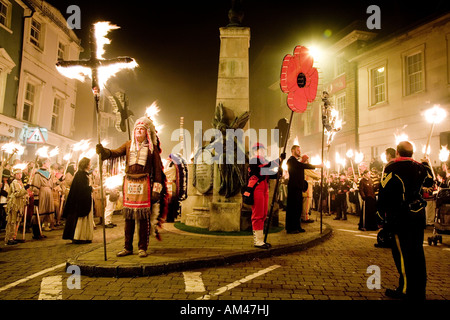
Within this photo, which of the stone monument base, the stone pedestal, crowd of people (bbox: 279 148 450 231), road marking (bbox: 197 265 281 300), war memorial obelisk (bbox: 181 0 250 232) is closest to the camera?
road marking (bbox: 197 265 281 300)

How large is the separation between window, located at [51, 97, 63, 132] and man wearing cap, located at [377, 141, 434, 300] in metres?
24.4

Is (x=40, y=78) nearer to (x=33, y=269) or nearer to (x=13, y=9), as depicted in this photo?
(x=13, y=9)

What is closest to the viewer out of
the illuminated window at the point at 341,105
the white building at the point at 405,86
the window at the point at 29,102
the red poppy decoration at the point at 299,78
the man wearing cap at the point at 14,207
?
the red poppy decoration at the point at 299,78

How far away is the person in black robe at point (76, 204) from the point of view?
7254 millimetres

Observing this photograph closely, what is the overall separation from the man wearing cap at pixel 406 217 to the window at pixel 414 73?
17051mm

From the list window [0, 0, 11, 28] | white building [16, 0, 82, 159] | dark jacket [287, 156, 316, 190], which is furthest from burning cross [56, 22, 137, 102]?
window [0, 0, 11, 28]

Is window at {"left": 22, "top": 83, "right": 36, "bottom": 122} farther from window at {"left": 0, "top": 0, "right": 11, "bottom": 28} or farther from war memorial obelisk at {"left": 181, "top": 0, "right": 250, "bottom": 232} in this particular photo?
war memorial obelisk at {"left": 181, "top": 0, "right": 250, "bottom": 232}

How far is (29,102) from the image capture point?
20188 millimetres

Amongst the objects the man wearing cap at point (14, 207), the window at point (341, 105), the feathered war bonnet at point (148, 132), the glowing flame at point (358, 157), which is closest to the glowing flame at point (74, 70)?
the feathered war bonnet at point (148, 132)

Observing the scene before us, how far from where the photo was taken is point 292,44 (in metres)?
34.9

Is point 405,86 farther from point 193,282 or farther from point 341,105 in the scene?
point 193,282

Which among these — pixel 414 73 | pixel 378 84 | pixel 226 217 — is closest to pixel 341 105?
pixel 378 84

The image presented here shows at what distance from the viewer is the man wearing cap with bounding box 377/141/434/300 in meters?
3.66

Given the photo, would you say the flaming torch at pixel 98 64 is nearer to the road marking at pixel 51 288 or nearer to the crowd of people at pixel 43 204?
the road marking at pixel 51 288
